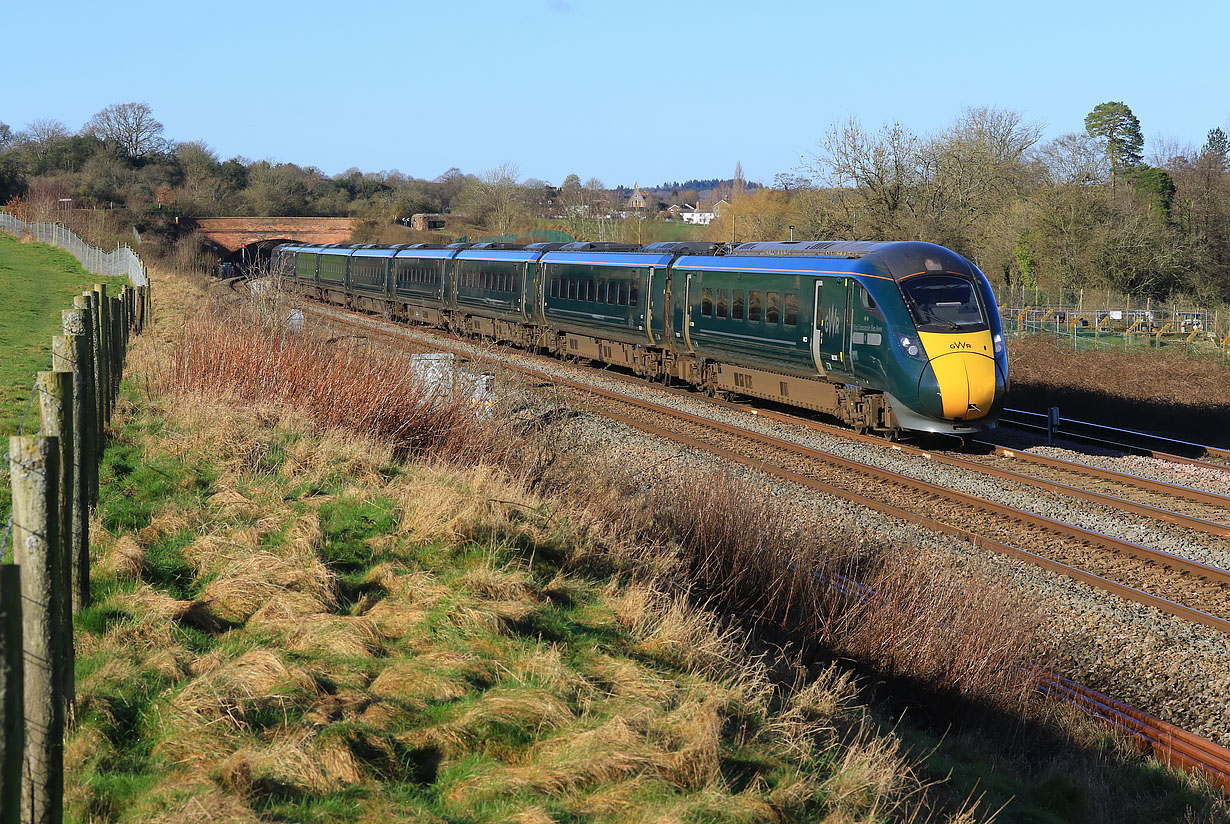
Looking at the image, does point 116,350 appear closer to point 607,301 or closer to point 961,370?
point 961,370

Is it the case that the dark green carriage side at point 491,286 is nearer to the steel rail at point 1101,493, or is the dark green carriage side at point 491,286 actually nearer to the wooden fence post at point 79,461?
the steel rail at point 1101,493

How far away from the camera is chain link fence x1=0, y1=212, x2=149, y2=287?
3778 cm

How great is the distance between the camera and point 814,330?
17281mm

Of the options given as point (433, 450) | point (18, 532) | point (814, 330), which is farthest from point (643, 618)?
point (814, 330)

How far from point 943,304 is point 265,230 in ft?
255

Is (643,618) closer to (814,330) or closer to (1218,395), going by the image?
(814,330)

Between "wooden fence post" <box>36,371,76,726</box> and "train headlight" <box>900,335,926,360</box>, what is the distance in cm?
1224

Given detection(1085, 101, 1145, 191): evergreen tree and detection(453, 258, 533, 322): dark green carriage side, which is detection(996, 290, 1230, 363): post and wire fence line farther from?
detection(1085, 101, 1145, 191): evergreen tree

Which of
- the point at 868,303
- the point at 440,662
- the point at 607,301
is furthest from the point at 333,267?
the point at 440,662

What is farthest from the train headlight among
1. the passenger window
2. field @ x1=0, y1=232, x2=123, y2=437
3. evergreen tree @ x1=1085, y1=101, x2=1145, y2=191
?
evergreen tree @ x1=1085, y1=101, x2=1145, y2=191

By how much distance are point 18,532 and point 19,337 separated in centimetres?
2134

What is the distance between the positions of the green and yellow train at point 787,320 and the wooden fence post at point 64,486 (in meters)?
12.4

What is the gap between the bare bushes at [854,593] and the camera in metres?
8.18

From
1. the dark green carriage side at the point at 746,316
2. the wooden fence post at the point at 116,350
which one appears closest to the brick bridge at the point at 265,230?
the dark green carriage side at the point at 746,316
